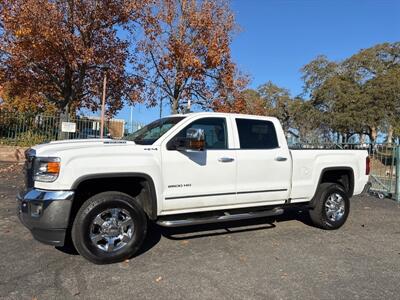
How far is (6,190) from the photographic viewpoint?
9969 mm

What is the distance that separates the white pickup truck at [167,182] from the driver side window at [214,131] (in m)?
0.02

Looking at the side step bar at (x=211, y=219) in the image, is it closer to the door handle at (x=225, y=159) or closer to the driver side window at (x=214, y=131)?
the door handle at (x=225, y=159)

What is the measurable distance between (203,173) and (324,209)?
2753 mm

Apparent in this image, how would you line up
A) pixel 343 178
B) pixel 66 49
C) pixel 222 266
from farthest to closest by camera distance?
pixel 66 49, pixel 343 178, pixel 222 266

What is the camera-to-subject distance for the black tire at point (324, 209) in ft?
23.7

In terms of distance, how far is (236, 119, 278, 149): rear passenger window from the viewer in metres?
6.43

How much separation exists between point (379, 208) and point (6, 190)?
30.7 ft

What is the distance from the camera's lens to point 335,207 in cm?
742

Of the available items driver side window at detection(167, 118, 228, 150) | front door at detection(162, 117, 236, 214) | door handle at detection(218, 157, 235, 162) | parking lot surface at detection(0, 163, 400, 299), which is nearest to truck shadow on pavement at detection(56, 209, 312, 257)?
parking lot surface at detection(0, 163, 400, 299)

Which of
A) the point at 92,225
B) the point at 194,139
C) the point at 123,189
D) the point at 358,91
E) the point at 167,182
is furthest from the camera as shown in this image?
the point at 358,91

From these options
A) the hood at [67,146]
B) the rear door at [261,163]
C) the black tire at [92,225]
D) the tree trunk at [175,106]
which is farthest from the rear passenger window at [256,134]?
the tree trunk at [175,106]

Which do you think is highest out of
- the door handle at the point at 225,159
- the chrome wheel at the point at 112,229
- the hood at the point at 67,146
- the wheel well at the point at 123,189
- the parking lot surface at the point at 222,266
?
the hood at the point at 67,146

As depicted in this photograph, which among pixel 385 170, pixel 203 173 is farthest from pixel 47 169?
pixel 385 170

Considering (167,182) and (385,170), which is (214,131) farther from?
(385,170)
